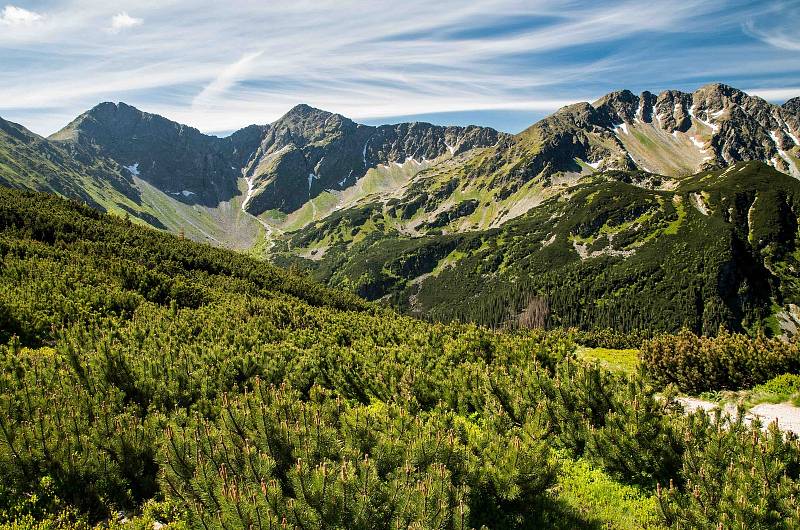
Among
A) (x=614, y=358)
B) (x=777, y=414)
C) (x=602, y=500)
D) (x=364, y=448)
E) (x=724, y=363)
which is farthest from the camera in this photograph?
(x=614, y=358)

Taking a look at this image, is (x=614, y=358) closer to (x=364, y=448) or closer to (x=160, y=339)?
(x=364, y=448)

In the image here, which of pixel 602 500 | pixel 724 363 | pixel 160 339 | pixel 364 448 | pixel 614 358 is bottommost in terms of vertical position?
pixel 614 358

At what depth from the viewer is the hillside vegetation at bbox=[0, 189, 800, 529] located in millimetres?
6379

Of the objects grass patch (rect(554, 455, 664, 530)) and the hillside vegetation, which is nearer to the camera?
the hillside vegetation

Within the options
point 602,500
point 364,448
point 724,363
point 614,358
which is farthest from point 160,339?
point 614,358

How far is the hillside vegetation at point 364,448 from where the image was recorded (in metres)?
6.38

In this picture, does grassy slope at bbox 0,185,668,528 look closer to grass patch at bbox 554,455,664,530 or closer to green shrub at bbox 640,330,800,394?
grass patch at bbox 554,455,664,530

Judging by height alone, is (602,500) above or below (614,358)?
above

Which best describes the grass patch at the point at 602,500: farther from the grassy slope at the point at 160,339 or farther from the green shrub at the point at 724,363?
the green shrub at the point at 724,363

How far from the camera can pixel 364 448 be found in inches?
325

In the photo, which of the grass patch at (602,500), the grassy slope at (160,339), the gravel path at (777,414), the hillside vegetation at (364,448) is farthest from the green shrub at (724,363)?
the grass patch at (602,500)

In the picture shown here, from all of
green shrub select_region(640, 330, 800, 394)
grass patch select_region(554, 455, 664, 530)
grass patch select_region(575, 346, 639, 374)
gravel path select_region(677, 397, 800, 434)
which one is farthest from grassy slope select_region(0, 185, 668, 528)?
grass patch select_region(575, 346, 639, 374)

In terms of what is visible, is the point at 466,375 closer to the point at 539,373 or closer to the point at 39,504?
the point at 539,373

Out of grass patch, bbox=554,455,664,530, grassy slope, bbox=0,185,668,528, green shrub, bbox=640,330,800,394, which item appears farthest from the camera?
green shrub, bbox=640,330,800,394
